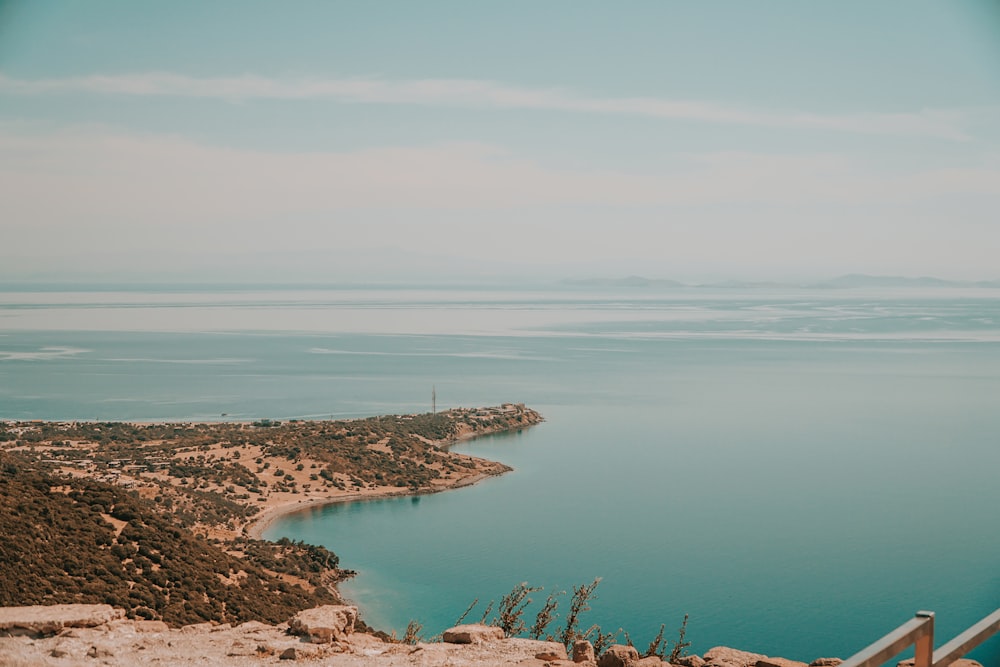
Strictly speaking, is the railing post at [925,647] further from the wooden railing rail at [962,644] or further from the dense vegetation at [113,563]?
the dense vegetation at [113,563]

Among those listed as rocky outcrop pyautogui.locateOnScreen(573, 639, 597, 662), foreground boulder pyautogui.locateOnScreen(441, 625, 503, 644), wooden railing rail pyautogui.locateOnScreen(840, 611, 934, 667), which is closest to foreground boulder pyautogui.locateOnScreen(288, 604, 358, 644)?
foreground boulder pyautogui.locateOnScreen(441, 625, 503, 644)

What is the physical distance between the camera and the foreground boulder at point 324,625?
19.5ft

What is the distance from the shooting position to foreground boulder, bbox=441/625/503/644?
592 centimetres

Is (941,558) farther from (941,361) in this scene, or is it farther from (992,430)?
(941,361)

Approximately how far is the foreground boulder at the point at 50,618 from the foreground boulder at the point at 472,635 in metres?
2.45

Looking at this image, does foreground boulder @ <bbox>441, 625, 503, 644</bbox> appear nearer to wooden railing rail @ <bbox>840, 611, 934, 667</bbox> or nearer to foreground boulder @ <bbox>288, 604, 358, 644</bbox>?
foreground boulder @ <bbox>288, 604, 358, 644</bbox>

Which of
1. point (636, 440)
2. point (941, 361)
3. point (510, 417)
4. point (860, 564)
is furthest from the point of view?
point (941, 361)

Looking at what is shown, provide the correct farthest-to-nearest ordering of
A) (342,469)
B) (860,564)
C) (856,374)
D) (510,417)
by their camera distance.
→ 1. (856,374)
2. (510,417)
3. (342,469)
4. (860,564)

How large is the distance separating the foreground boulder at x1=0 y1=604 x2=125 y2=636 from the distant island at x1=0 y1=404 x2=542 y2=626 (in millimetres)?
3060

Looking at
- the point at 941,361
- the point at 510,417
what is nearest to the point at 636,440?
the point at 510,417

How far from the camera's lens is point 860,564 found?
25.4 meters

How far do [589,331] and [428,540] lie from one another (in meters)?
79.3

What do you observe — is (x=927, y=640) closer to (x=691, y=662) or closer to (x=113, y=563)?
(x=691, y=662)

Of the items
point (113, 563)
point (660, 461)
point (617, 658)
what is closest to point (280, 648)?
point (617, 658)
